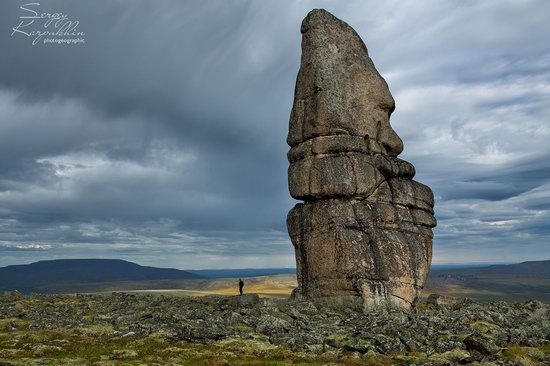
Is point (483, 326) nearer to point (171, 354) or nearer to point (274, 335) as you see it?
point (274, 335)

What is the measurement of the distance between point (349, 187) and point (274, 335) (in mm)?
20555

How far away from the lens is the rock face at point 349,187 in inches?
2110

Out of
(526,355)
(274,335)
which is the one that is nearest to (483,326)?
(526,355)

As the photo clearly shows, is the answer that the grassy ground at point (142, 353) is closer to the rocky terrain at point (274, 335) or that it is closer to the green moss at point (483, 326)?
the rocky terrain at point (274, 335)

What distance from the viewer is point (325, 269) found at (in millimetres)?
54156

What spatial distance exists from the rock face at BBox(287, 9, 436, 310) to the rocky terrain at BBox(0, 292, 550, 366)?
11.5 feet

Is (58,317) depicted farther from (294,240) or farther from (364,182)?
(364,182)

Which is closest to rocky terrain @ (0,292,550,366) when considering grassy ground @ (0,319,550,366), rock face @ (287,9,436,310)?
grassy ground @ (0,319,550,366)

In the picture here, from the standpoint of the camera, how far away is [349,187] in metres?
55.4

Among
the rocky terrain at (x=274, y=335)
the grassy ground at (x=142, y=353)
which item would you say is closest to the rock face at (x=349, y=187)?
the rocky terrain at (x=274, y=335)

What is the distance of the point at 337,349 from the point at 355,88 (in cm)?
3217

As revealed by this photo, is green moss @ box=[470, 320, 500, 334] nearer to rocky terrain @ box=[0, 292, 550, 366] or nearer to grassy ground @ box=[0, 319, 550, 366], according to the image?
rocky terrain @ box=[0, 292, 550, 366]

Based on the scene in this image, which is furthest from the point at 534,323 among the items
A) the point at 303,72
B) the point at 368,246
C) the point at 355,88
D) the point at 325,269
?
the point at 303,72

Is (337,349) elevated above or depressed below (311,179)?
below
